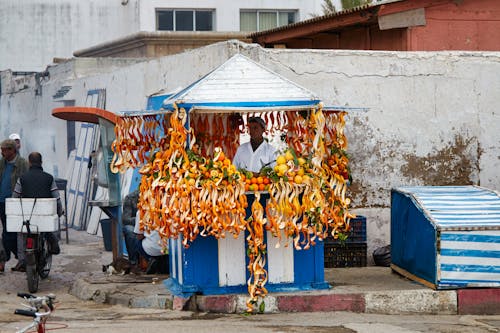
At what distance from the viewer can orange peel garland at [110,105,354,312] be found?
1046 cm

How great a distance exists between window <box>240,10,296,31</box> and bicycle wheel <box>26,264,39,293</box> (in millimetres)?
26014

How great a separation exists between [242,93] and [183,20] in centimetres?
2686

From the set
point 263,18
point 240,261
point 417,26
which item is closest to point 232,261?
point 240,261

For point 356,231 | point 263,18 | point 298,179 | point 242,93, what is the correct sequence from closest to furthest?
point 298,179 < point 242,93 < point 356,231 < point 263,18

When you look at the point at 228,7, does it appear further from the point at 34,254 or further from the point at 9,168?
the point at 34,254

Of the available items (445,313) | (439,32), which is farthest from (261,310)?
(439,32)

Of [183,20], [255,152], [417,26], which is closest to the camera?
[255,152]

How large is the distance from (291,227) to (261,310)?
3.01ft

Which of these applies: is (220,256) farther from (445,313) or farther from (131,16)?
(131,16)

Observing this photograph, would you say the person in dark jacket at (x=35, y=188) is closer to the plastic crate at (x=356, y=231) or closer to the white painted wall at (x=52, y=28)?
the plastic crate at (x=356, y=231)

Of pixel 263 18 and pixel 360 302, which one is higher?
pixel 263 18

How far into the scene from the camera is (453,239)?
10.9 m

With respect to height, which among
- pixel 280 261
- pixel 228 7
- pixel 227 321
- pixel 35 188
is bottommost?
pixel 227 321

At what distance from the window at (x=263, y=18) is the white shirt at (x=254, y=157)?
26996 millimetres
